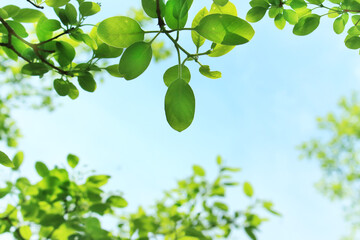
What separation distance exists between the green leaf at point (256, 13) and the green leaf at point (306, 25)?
0.28ft

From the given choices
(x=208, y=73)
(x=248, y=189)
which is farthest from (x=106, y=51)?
(x=248, y=189)

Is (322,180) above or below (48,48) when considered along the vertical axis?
above

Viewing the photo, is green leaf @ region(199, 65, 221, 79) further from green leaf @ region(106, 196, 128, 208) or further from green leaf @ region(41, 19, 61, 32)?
green leaf @ region(106, 196, 128, 208)

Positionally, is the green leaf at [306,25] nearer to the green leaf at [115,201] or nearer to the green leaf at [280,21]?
the green leaf at [280,21]

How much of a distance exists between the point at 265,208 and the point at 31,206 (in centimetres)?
110

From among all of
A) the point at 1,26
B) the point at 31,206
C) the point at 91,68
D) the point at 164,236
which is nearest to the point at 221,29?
the point at 91,68

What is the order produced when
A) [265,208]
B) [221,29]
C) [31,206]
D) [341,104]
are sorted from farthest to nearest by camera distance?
[341,104]
[265,208]
[31,206]
[221,29]

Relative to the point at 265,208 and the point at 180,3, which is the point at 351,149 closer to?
the point at 265,208

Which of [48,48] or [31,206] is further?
[31,206]

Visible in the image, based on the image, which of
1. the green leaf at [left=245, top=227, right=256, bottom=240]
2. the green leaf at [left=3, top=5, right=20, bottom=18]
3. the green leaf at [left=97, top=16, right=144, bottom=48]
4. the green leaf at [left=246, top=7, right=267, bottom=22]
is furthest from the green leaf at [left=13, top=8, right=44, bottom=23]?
the green leaf at [left=245, top=227, right=256, bottom=240]

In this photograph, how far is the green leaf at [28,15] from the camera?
2.32ft

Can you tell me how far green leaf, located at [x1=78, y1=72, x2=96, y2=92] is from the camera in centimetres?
74

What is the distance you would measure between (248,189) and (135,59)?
4.08 feet

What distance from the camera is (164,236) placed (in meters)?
1.47
